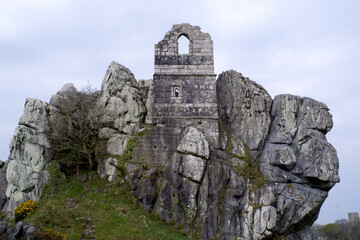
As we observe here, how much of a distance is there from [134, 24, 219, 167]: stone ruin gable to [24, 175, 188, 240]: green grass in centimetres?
357

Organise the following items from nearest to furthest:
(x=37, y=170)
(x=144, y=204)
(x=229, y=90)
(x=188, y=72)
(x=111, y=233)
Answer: (x=111, y=233)
(x=144, y=204)
(x=37, y=170)
(x=188, y=72)
(x=229, y=90)

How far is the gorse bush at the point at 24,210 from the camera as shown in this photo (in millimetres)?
19938

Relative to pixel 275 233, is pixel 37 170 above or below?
above

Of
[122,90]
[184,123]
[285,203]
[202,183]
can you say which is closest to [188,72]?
[184,123]

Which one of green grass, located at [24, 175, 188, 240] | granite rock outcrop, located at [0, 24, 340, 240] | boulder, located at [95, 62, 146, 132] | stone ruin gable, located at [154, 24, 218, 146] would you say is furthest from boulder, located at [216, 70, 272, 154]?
green grass, located at [24, 175, 188, 240]

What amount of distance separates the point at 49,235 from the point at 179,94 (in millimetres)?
12988

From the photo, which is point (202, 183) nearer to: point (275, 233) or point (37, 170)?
point (275, 233)

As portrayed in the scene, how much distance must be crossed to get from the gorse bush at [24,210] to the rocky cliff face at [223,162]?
138cm

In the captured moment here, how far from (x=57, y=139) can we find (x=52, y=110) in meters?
2.67

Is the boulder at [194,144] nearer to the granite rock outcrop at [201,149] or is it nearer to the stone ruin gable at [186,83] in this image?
the granite rock outcrop at [201,149]

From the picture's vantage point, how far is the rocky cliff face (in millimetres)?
20812

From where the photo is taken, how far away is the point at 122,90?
25.7 metres

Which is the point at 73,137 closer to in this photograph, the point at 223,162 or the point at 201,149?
the point at 201,149

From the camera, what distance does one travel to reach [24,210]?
65.8 feet
